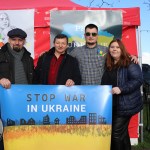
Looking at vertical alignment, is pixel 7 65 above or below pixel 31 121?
above

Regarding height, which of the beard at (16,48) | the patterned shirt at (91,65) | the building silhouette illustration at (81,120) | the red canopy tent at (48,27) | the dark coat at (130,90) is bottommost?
the building silhouette illustration at (81,120)

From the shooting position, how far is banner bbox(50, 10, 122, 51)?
6777 millimetres

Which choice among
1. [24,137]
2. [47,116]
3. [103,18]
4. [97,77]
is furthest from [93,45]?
[103,18]

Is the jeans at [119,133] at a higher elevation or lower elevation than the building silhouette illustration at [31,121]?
lower

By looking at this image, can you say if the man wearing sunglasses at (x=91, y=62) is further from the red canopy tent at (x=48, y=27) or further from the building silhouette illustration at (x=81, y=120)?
the red canopy tent at (x=48, y=27)

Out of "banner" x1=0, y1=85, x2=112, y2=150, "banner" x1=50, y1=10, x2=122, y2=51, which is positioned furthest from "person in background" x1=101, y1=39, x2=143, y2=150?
"banner" x1=50, y1=10, x2=122, y2=51

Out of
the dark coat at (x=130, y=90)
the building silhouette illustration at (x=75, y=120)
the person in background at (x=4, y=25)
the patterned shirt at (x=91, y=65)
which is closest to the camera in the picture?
the dark coat at (x=130, y=90)

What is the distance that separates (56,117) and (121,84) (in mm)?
854

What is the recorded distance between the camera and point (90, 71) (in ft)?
15.7

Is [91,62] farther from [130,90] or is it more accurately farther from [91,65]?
[130,90]

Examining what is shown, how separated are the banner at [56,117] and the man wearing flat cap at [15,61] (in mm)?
198

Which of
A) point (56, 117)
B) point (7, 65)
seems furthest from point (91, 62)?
point (7, 65)

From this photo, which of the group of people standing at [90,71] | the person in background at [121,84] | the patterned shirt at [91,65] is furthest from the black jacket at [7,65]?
the person in background at [121,84]

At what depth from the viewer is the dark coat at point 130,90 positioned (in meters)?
4.38
